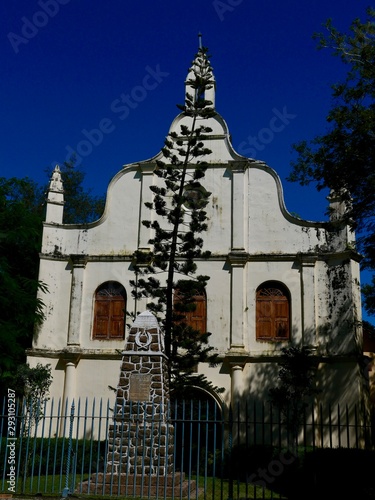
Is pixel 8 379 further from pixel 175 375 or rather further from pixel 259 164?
pixel 259 164

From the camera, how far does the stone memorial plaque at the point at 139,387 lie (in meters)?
11.3

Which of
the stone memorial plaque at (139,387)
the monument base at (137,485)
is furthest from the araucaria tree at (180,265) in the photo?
the monument base at (137,485)

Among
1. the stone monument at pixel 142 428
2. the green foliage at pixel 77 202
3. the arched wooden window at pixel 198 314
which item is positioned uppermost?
the green foliage at pixel 77 202

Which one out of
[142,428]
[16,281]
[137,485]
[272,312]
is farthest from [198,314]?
[137,485]

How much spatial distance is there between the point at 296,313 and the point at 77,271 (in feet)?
24.2

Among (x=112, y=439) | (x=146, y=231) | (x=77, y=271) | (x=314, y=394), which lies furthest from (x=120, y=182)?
(x=112, y=439)

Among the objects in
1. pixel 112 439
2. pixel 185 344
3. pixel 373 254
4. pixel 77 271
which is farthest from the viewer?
pixel 77 271

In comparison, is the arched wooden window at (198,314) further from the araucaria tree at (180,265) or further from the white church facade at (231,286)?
the araucaria tree at (180,265)

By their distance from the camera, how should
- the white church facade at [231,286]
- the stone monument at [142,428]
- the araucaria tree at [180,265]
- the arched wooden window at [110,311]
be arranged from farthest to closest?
1. the arched wooden window at [110,311]
2. the white church facade at [231,286]
3. the araucaria tree at [180,265]
4. the stone monument at [142,428]

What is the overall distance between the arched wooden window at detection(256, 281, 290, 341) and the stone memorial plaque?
788 centimetres

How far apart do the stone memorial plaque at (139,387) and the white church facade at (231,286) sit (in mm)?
7105

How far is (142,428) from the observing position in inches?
436

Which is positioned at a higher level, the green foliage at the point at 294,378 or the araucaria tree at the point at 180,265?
the araucaria tree at the point at 180,265

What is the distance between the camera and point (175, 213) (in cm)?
1677
